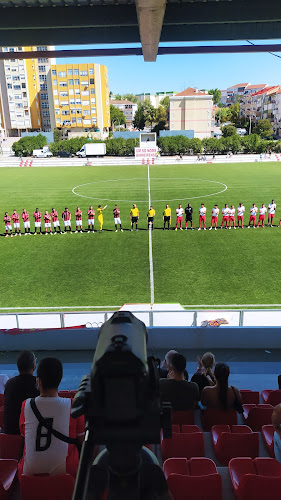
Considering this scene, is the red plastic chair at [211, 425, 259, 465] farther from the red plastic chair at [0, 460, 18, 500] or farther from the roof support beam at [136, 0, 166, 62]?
the roof support beam at [136, 0, 166, 62]

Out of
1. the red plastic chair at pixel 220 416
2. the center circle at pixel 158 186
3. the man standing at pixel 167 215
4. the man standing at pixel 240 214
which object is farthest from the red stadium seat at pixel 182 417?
the center circle at pixel 158 186

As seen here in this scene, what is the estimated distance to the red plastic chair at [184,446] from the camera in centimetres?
342

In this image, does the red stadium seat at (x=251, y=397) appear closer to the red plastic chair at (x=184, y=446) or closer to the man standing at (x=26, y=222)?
the red plastic chair at (x=184, y=446)

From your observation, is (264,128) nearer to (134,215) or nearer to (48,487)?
(134,215)

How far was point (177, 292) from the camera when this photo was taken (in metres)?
12.6

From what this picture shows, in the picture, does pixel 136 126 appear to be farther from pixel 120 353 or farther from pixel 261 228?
pixel 120 353

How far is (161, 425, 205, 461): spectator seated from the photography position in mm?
3424

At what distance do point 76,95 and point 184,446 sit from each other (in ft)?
295

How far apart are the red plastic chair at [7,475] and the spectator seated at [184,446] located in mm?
1242

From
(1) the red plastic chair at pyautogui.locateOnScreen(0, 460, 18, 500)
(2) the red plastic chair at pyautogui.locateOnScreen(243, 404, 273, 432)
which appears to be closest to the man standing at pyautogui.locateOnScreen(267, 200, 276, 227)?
(2) the red plastic chair at pyautogui.locateOnScreen(243, 404, 273, 432)

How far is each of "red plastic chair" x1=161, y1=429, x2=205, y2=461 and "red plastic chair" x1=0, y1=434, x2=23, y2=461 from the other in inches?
49.8

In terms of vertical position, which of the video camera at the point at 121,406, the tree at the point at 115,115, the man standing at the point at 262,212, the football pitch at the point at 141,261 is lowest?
the football pitch at the point at 141,261

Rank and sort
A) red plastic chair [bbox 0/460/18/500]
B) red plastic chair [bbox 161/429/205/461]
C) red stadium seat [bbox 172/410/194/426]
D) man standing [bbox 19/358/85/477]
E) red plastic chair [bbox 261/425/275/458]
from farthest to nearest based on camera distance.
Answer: red stadium seat [bbox 172/410/194/426] → red plastic chair [bbox 261/425/275/458] → red plastic chair [bbox 161/429/205/461] → red plastic chair [bbox 0/460/18/500] → man standing [bbox 19/358/85/477]


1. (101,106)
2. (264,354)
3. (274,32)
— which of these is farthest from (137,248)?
(101,106)
